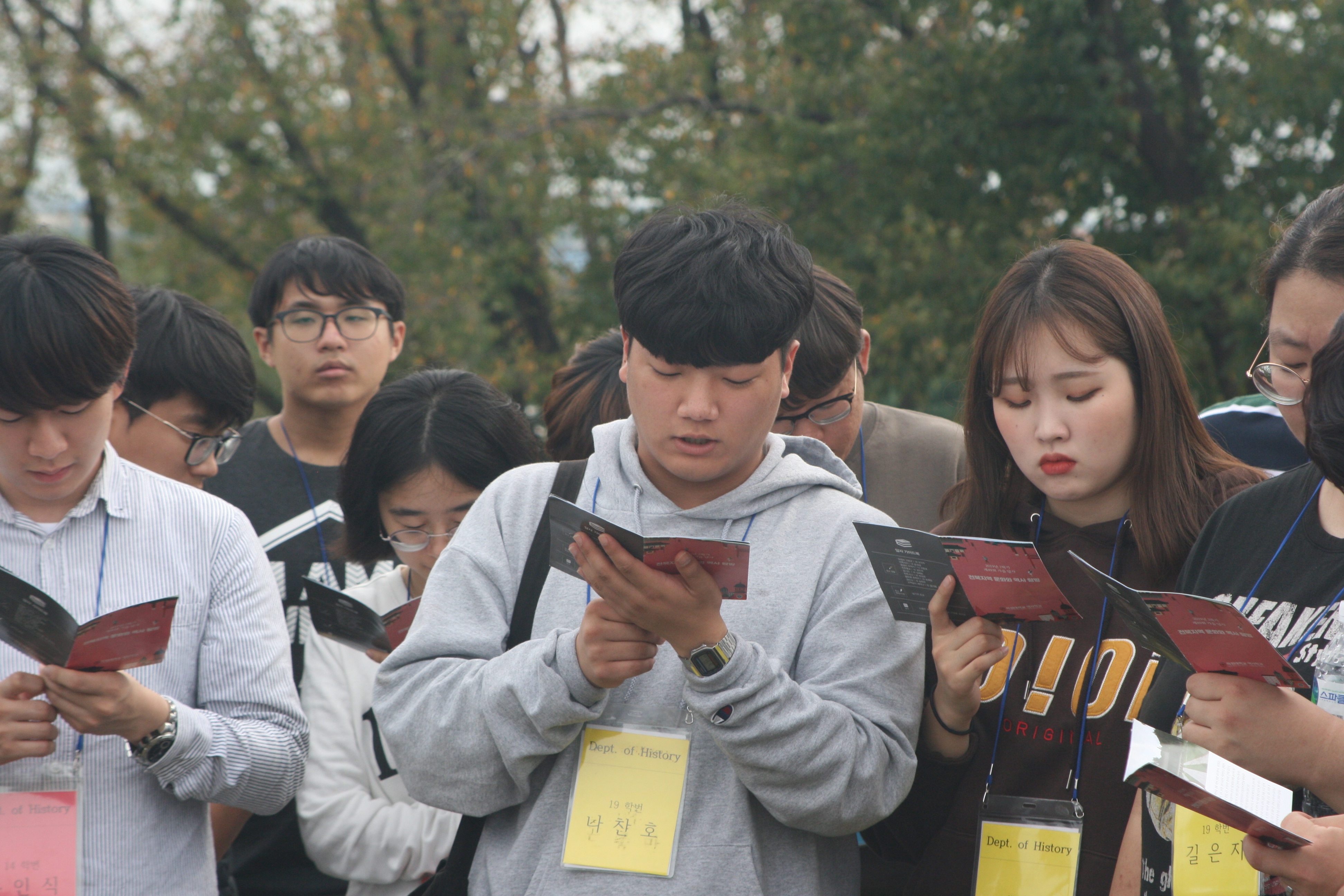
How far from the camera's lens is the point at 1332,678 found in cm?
194

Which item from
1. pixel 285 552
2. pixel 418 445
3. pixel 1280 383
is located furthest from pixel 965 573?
pixel 285 552

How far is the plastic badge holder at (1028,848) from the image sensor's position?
2316mm

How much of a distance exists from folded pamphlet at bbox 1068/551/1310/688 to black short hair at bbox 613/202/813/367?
2.38 ft

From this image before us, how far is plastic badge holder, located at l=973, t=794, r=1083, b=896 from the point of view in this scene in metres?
2.32

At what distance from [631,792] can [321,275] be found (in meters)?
2.64

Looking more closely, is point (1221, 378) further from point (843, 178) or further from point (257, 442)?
point (257, 442)

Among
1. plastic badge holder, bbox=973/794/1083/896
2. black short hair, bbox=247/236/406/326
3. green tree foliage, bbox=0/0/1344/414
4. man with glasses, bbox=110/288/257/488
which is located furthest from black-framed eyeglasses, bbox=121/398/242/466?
green tree foliage, bbox=0/0/1344/414

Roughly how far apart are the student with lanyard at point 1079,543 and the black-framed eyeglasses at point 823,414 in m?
0.71

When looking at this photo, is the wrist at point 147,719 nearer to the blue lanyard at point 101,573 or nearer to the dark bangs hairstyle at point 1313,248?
the blue lanyard at point 101,573

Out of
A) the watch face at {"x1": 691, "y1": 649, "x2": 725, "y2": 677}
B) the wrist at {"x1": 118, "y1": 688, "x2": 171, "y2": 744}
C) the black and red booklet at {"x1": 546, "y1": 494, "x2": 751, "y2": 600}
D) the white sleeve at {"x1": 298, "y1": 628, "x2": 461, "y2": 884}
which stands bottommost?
the white sleeve at {"x1": 298, "y1": 628, "x2": 461, "y2": 884}

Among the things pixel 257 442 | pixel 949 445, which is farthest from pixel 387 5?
pixel 949 445

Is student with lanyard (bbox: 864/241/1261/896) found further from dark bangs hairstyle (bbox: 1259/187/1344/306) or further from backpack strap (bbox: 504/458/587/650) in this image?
backpack strap (bbox: 504/458/587/650)

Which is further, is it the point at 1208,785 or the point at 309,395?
the point at 309,395

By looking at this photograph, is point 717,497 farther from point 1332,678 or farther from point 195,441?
point 195,441
